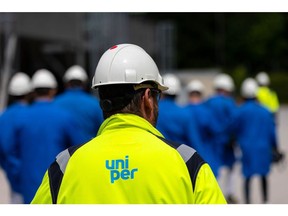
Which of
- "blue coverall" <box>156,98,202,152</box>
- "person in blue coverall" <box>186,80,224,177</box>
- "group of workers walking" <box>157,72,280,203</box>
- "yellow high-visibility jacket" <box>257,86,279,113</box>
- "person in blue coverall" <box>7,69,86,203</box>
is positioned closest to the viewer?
"person in blue coverall" <box>7,69,86,203</box>

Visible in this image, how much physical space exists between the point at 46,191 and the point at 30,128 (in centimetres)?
393

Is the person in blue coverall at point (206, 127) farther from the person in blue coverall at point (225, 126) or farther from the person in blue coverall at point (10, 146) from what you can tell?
the person in blue coverall at point (10, 146)

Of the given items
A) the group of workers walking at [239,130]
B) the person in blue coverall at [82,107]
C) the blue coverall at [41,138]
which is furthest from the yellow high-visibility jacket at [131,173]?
the group of workers walking at [239,130]

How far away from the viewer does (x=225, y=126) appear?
10789 millimetres

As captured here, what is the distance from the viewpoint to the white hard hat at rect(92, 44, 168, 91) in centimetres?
280

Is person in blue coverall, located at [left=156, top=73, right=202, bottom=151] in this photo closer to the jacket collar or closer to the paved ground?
the paved ground

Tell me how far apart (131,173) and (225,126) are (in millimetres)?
8263

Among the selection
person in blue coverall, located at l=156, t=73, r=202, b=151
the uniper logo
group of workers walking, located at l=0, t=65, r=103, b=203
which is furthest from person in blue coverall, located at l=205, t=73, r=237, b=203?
the uniper logo

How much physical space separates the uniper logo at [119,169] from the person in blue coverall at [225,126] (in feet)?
25.6

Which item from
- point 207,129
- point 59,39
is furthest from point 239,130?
point 59,39

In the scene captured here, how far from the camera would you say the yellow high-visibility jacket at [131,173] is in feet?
8.45

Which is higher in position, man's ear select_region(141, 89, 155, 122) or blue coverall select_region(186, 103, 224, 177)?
man's ear select_region(141, 89, 155, 122)

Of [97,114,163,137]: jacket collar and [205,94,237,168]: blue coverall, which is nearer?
[97,114,163,137]: jacket collar

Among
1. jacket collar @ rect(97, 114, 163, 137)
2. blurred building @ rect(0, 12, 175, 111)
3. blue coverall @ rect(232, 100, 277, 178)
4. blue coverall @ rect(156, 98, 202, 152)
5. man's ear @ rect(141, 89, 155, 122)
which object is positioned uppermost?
blurred building @ rect(0, 12, 175, 111)
